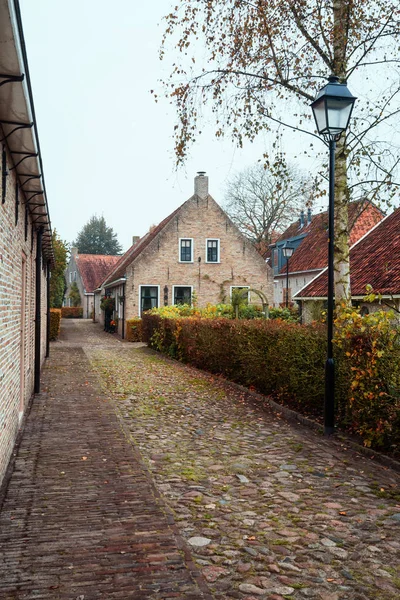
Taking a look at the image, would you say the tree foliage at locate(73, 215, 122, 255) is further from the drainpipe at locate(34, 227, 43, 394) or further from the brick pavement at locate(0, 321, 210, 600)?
the brick pavement at locate(0, 321, 210, 600)

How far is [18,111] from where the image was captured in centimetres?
419

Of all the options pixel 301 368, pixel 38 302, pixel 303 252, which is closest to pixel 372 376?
pixel 301 368

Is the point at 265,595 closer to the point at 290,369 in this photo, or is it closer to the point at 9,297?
the point at 9,297

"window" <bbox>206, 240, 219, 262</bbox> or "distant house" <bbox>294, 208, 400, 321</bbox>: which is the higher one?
"window" <bbox>206, 240, 219, 262</bbox>

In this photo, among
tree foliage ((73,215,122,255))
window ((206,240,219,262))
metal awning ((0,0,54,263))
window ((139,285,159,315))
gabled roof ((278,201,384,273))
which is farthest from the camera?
tree foliage ((73,215,122,255))

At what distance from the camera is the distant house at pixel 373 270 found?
15474 millimetres

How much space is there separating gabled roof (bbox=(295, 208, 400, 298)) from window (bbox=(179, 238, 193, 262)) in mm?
10362

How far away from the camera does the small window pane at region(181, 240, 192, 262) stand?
97.3 feet

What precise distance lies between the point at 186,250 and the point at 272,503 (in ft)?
Answer: 83.0

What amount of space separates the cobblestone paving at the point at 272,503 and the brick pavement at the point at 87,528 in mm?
220

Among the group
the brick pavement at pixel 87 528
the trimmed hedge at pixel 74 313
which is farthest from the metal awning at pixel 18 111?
the trimmed hedge at pixel 74 313

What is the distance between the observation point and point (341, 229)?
32.5 feet

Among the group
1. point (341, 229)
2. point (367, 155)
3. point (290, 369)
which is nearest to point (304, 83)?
point (367, 155)

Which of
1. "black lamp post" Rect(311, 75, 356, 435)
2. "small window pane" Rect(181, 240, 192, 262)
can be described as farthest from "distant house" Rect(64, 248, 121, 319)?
"black lamp post" Rect(311, 75, 356, 435)
